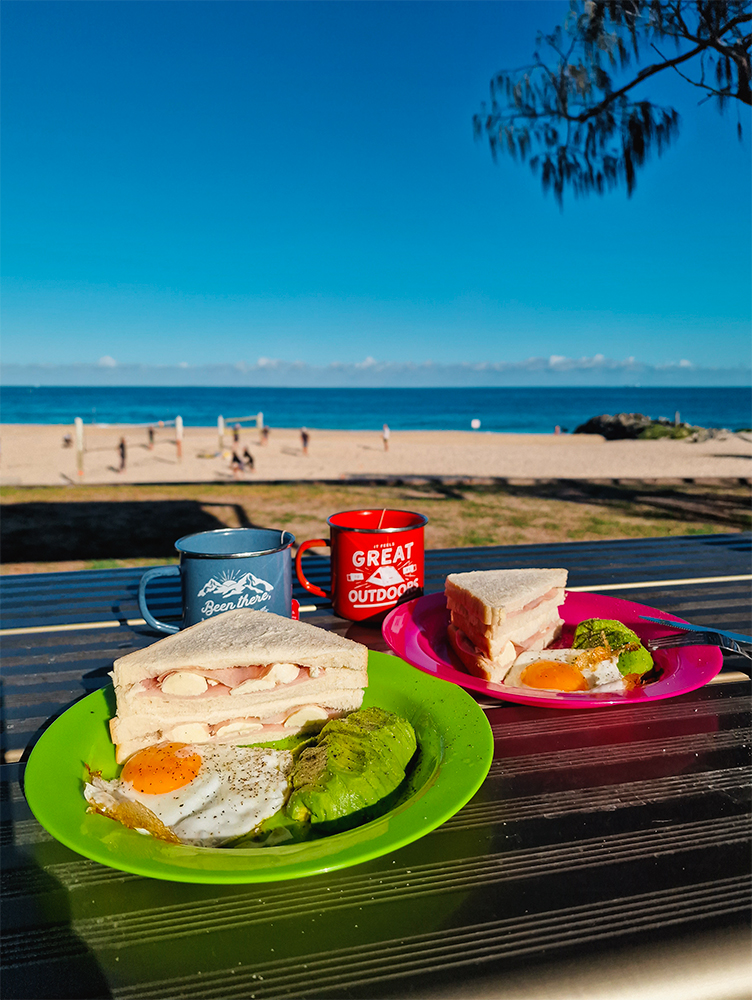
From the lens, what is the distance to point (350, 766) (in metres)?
0.98

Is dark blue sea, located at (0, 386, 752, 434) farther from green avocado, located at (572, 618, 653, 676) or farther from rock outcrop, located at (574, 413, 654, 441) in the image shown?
green avocado, located at (572, 618, 653, 676)

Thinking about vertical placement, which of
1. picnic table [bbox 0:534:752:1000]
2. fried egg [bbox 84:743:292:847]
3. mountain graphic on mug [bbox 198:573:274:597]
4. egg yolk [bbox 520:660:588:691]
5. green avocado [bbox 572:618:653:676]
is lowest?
picnic table [bbox 0:534:752:1000]

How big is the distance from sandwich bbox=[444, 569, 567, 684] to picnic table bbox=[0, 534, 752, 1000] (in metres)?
0.19

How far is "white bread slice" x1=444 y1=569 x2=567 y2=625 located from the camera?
137 cm

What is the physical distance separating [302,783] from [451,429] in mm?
48958

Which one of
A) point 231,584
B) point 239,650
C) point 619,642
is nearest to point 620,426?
point 619,642

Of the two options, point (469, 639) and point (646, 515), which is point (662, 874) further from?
point (646, 515)

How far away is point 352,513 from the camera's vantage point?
1.84m

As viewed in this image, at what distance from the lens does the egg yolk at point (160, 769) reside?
40.3 inches

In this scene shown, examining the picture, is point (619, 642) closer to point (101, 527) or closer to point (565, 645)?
point (565, 645)

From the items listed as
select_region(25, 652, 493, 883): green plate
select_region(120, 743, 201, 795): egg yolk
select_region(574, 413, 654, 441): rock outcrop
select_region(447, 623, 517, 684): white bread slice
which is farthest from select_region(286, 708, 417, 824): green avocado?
select_region(574, 413, 654, 441): rock outcrop

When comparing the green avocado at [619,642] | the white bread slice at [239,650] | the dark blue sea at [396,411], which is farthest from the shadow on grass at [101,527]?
the dark blue sea at [396,411]

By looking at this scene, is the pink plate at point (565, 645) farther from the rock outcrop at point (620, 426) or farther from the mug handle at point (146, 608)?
the rock outcrop at point (620, 426)

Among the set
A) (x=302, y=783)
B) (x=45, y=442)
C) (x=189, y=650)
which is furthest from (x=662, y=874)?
(x=45, y=442)
